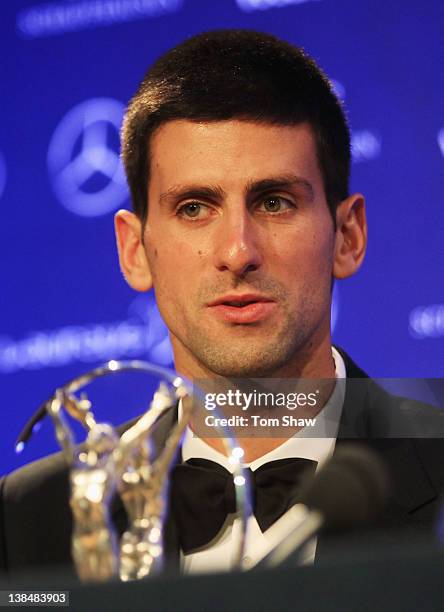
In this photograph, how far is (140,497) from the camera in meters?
1.14

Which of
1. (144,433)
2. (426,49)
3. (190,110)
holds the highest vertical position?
(426,49)

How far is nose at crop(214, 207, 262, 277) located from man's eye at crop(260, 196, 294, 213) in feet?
0.16

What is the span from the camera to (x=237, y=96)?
2.06 metres

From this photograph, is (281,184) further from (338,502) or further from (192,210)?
(338,502)

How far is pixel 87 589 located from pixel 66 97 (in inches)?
80.1

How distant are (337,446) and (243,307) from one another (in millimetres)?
327

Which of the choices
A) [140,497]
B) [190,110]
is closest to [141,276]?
[190,110]

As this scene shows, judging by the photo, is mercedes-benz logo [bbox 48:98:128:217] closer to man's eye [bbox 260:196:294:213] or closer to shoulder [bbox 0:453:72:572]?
man's eye [bbox 260:196:294:213]

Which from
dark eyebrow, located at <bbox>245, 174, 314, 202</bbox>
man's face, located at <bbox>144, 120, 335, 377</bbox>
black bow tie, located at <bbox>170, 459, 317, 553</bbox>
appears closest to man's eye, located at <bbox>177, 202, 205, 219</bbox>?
man's face, located at <bbox>144, 120, 335, 377</bbox>

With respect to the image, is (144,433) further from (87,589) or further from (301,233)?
(301,233)

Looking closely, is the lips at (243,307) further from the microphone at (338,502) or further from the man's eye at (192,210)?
the microphone at (338,502)

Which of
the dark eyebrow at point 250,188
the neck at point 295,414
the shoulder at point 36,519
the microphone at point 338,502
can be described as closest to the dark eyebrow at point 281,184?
the dark eyebrow at point 250,188

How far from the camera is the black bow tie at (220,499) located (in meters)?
1.92

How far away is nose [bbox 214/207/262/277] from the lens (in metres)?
Answer: 1.98
